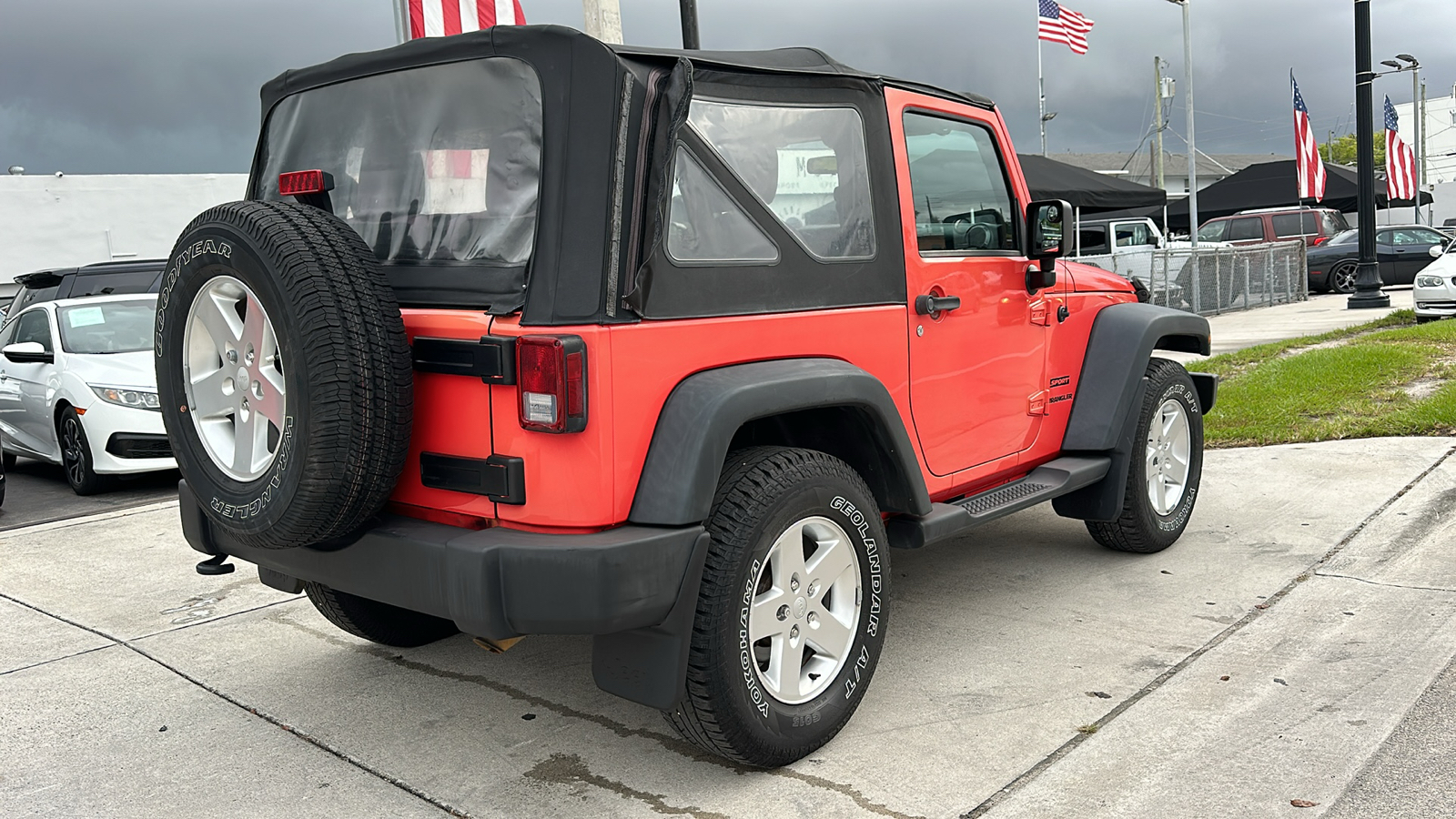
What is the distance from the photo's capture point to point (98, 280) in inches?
446

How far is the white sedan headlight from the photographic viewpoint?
8.62 metres

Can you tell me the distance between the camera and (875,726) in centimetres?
366

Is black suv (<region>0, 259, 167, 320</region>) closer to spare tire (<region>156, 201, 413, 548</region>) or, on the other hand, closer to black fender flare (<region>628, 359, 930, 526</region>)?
spare tire (<region>156, 201, 413, 548</region>)

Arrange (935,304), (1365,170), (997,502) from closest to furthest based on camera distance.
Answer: (935,304), (997,502), (1365,170)

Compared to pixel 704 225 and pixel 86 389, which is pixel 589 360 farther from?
pixel 86 389

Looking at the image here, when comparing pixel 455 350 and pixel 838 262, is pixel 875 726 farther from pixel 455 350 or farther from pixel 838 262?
pixel 455 350

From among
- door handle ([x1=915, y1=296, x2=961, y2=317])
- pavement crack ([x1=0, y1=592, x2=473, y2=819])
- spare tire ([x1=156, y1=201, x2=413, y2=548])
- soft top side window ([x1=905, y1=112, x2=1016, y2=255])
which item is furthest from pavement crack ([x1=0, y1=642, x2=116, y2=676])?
soft top side window ([x1=905, y1=112, x2=1016, y2=255])

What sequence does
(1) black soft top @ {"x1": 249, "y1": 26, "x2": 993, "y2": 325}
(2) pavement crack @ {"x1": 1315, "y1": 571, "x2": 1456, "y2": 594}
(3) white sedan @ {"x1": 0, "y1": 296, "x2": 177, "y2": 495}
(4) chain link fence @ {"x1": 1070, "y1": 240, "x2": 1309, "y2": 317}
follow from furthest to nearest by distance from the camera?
(4) chain link fence @ {"x1": 1070, "y1": 240, "x2": 1309, "y2": 317}
(3) white sedan @ {"x1": 0, "y1": 296, "x2": 177, "y2": 495}
(2) pavement crack @ {"x1": 1315, "y1": 571, "x2": 1456, "y2": 594}
(1) black soft top @ {"x1": 249, "y1": 26, "x2": 993, "y2": 325}

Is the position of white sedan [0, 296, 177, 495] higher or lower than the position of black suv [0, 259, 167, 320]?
lower

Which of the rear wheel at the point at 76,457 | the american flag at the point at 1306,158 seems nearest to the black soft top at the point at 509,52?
the rear wheel at the point at 76,457

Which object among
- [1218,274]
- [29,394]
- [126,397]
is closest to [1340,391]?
[126,397]

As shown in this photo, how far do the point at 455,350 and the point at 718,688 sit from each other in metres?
1.14

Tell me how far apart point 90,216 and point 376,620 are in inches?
886

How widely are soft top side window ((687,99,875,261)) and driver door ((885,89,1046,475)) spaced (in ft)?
0.81
